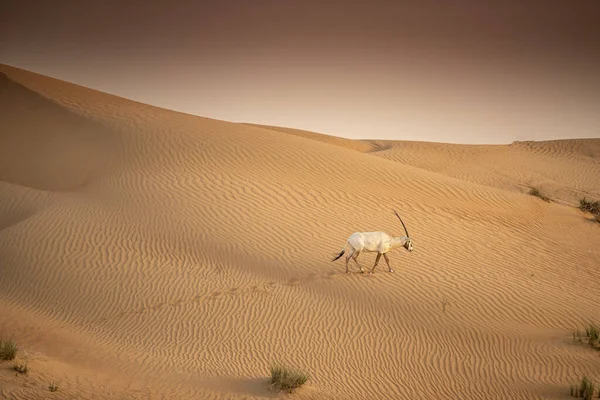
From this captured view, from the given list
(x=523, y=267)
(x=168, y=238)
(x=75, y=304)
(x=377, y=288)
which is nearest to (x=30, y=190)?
(x=168, y=238)

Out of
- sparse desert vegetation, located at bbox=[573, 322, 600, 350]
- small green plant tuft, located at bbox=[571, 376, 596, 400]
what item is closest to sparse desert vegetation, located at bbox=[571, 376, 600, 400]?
small green plant tuft, located at bbox=[571, 376, 596, 400]

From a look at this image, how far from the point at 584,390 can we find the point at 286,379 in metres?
4.14

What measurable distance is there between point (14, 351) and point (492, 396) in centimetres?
702

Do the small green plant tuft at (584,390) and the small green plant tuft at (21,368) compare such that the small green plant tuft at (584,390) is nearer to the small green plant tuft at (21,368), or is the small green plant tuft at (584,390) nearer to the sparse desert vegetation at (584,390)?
the sparse desert vegetation at (584,390)

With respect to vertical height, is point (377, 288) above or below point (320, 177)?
below

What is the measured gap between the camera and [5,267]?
488 inches

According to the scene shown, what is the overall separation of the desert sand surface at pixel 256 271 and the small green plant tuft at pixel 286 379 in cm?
14

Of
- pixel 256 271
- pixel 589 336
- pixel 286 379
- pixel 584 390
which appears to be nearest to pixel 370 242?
pixel 256 271

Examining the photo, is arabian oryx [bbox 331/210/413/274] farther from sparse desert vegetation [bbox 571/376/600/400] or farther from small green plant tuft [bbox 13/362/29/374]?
small green plant tuft [bbox 13/362/29/374]

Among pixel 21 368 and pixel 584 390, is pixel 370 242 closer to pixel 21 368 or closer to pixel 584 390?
pixel 584 390

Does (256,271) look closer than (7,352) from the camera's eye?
No

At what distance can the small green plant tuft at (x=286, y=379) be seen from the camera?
754cm

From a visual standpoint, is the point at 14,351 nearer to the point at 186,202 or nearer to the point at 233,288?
the point at 233,288

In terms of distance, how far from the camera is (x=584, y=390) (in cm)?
749
